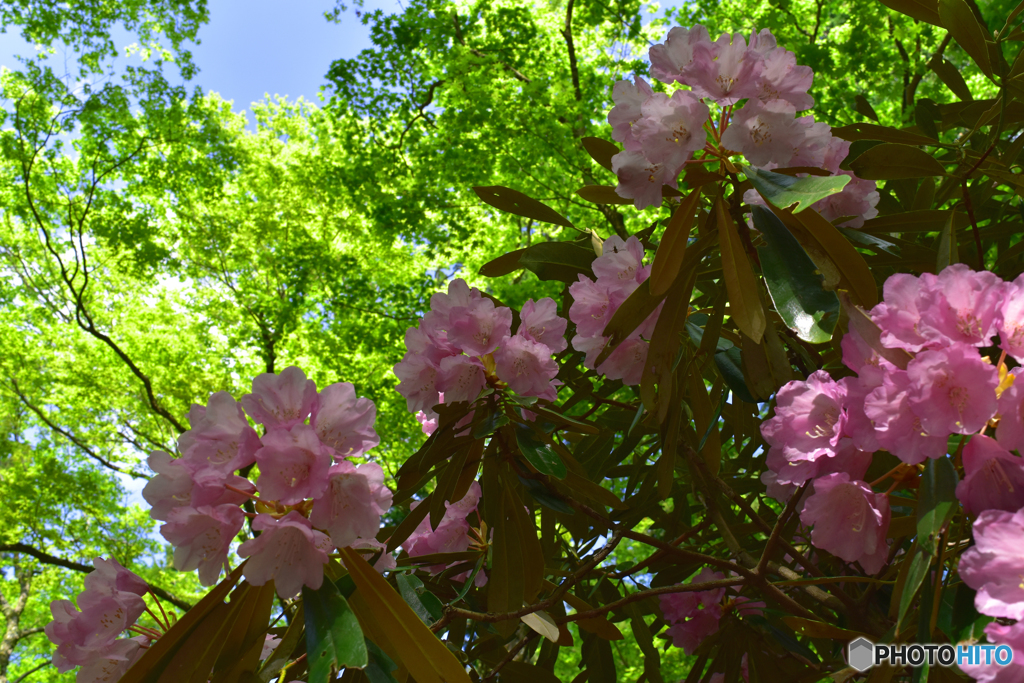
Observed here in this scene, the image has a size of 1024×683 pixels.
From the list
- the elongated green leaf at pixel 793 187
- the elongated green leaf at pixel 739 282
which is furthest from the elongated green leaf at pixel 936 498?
the elongated green leaf at pixel 793 187

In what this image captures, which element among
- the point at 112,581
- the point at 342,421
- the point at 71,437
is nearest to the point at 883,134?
the point at 342,421

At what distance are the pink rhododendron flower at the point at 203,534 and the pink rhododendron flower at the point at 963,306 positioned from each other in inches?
34.5

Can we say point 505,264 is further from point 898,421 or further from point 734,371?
point 898,421

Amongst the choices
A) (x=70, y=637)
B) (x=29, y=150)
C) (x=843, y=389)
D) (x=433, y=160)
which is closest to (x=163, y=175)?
(x=29, y=150)

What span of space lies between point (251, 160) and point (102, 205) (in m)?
2.20

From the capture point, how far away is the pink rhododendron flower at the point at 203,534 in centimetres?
84

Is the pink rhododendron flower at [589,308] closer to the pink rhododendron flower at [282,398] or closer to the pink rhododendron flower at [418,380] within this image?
the pink rhododendron flower at [418,380]

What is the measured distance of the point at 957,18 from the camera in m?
1.05

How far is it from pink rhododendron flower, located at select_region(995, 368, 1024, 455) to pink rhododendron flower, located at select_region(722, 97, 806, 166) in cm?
44

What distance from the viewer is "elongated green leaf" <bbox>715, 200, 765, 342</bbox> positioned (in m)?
0.93

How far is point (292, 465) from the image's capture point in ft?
2.80

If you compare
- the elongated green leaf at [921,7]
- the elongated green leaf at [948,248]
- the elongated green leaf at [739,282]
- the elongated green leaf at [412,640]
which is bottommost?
the elongated green leaf at [412,640]

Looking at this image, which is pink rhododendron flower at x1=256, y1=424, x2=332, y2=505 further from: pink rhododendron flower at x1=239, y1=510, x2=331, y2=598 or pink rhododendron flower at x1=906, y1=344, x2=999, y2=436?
pink rhododendron flower at x1=906, y1=344, x2=999, y2=436

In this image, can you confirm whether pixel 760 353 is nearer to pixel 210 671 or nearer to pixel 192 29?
pixel 210 671
